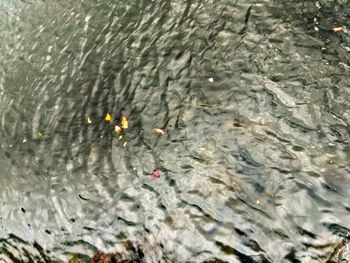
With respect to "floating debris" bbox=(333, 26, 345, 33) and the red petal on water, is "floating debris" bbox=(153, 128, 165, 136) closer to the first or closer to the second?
the red petal on water

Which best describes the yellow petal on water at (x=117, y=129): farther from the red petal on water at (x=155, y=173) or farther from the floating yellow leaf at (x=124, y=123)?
the red petal on water at (x=155, y=173)

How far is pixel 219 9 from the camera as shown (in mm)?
9852

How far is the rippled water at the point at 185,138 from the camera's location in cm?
665

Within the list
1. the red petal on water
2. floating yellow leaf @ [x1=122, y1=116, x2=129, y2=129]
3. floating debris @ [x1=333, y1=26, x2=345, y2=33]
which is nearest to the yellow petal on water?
floating yellow leaf @ [x1=122, y1=116, x2=129, y2=129]

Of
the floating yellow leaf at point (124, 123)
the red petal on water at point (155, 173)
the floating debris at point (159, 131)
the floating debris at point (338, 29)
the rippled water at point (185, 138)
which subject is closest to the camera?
the rippled water at point (185, 138)

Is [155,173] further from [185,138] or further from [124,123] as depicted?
[124,123]

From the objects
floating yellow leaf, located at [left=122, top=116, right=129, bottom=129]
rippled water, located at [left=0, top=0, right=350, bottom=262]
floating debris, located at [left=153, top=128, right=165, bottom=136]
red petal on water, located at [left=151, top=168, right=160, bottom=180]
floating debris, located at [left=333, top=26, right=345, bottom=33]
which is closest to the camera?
rippled water, located at [left=0, top=0, right=350, bottom=262]

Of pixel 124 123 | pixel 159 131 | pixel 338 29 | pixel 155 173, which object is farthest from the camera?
pixel 124 123

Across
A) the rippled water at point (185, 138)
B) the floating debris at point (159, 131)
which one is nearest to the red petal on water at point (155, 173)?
the rippled water at point (185, 138)

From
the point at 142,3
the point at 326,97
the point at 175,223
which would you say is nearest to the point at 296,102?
the point at 326,97

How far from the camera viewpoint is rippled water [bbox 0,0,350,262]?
6.65 metres

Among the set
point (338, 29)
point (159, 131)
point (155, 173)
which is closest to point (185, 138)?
point (159, 131)

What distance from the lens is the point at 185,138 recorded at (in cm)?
791

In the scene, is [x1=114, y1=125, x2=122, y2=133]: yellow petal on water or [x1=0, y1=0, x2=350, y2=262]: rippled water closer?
[x1=0, y1=0, x2=350, y2=262]: rippled water
